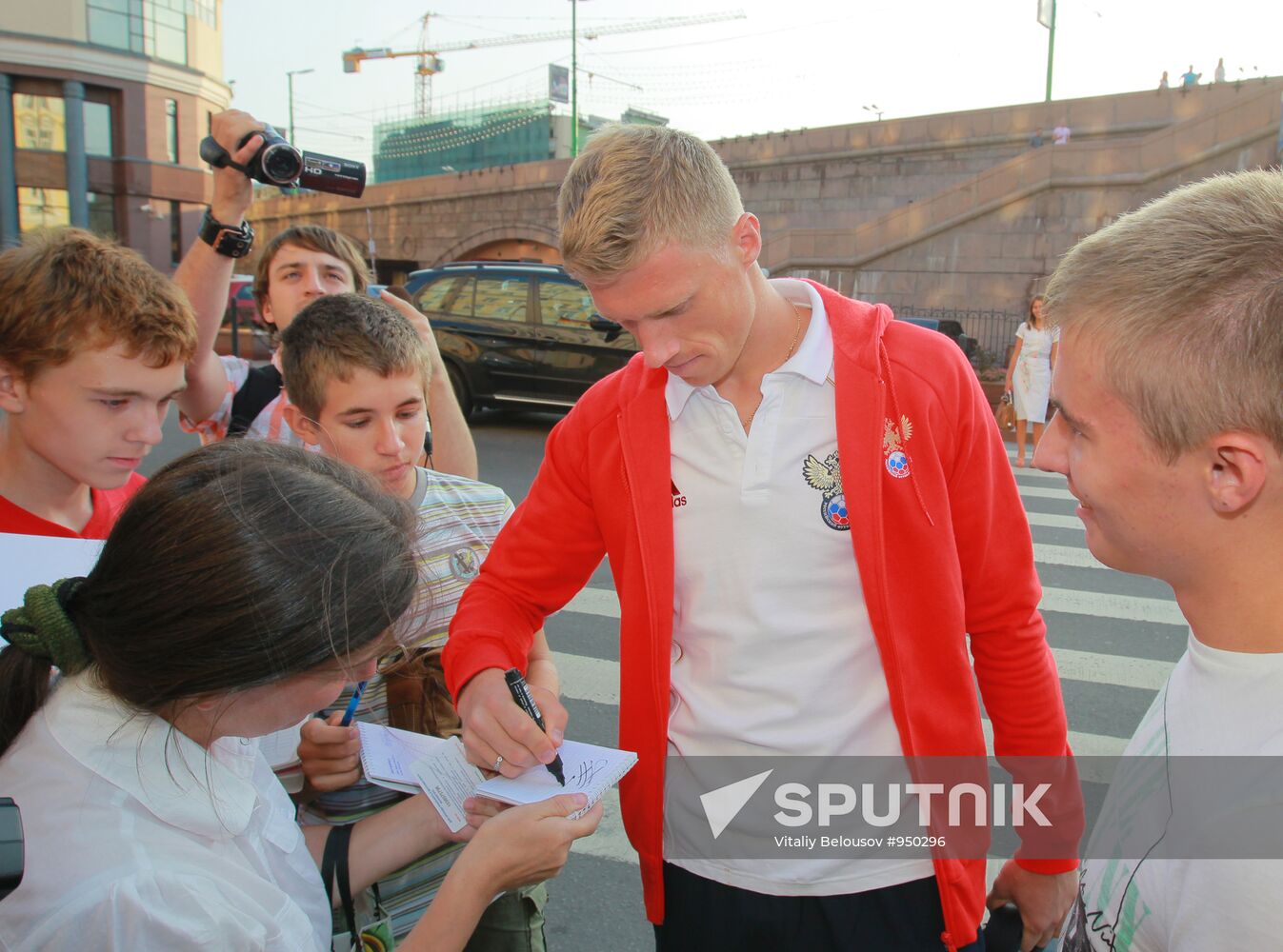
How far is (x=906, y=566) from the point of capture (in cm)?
159

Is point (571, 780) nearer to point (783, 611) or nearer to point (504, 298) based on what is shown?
point (783, 611)

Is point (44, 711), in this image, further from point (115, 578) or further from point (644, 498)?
point (644, 498)

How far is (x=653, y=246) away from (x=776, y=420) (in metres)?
0.38

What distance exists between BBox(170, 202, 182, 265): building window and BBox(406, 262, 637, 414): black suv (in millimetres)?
33871

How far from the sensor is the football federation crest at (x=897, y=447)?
5.23 ft

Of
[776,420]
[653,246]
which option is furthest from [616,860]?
[653,246]

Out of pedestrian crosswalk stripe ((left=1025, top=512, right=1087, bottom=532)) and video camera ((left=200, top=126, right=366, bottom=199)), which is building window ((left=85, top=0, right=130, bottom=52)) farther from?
video camera ((left=200, top=126, right=366, bottom=199))

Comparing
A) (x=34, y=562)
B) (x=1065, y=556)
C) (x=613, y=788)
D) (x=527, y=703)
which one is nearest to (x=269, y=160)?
(x=34, y=562)

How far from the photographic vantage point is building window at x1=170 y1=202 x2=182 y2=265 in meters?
39.7

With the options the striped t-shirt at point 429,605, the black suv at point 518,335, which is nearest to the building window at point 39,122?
the black suv at point 518,335

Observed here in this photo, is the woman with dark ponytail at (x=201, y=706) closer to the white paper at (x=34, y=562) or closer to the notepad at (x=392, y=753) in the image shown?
the notepad at (x=392, y=753)

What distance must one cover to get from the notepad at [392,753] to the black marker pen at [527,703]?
9.3 inches

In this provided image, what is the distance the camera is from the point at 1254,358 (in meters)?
1.03

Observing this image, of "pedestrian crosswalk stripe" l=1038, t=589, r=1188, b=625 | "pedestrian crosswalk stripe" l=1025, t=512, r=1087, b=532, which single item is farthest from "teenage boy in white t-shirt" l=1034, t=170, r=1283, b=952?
"pedestrian crosswalk stripe" l=1025, t=512, r=1087, b=532
